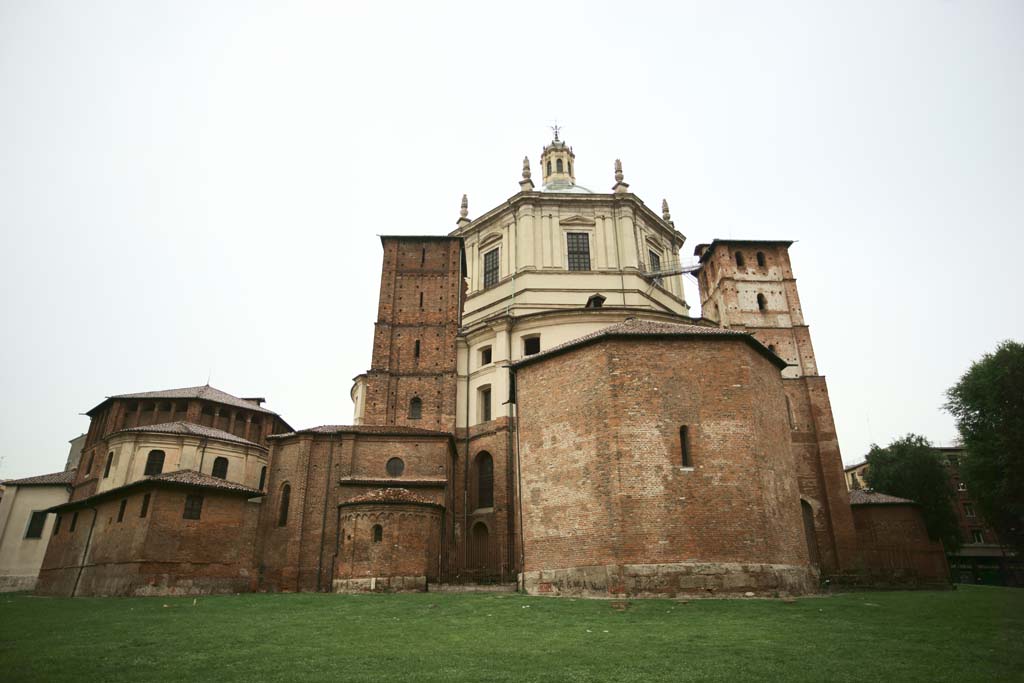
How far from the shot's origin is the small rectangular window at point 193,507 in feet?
66.6

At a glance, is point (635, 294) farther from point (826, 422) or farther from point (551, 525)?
point (551, 525)

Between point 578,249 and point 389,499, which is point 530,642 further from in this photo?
point 578,249

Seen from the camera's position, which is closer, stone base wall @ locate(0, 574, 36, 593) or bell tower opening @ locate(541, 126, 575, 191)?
stone base wall @ locate(0, 574, 36, 593)

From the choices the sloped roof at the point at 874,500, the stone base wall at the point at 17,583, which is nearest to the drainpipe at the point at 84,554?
the stone base wall at the point at 17,583

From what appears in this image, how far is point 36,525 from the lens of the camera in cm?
3072

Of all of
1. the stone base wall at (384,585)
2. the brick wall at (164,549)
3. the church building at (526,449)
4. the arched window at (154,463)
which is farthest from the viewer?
the arched window at (154,463)

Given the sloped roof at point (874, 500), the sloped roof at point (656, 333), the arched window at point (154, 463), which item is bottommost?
the sloped roof at point (874, 500)

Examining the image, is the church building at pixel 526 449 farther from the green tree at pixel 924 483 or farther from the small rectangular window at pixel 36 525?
the green tree at pixel 924 483

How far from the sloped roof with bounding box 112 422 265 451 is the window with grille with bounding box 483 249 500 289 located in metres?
14.4

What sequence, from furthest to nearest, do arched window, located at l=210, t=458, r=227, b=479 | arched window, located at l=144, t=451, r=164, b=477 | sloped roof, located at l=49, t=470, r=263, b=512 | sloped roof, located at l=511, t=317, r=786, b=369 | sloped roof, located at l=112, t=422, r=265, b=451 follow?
1. arched window, located at l=210, t=458, r=227, b=479
2. sloped roof, located at l=112, t=422, r=265, b=451
3. arched window, located at l=144, t=451, r=164, b=477
4. sloped roof, located at l=49, t=470, r=263, b=512
5. sloped roof, located at l=511, t=317, r=786, b=369

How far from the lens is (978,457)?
2573 cm

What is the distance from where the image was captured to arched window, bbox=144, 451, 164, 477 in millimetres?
27516

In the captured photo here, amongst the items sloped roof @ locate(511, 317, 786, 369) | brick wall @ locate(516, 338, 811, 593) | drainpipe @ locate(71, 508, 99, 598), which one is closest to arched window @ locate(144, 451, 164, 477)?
drainpipe @ locate(71, 508, 99, 598)

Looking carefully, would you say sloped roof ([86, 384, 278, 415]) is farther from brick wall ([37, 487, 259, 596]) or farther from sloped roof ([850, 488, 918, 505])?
sloped roof ([850, 488, 918, 505])
